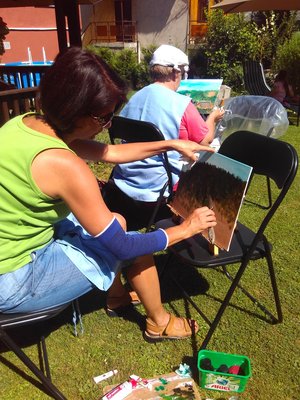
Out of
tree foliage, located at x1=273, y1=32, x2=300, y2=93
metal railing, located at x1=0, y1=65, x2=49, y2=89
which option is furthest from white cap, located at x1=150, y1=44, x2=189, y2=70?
tree foliage, located at x1=273, y1=32, x2=300, y2=93

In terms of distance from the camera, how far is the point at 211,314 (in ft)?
7.41

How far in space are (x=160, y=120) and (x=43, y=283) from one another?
132 centimetres

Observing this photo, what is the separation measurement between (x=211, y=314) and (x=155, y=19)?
18761 mm

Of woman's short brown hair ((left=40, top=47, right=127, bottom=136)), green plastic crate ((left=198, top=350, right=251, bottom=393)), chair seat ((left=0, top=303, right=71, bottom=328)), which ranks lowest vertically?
green plastic crate ((left=198, top=350, right=251, bottom=393))

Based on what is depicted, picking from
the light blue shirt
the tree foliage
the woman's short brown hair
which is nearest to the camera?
the woman's short brown hair

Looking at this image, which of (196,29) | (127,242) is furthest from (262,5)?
(196,29)

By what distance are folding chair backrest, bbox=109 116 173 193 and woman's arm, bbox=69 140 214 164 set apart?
0.39ft

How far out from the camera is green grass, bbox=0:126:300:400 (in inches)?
71.5

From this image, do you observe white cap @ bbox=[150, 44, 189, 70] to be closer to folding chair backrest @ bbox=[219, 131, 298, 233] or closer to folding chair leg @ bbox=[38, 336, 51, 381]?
folding chair backrest @ bbox=[219, 131, 298, 233]

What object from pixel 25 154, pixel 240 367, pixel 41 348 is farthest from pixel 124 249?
pixel 41 348

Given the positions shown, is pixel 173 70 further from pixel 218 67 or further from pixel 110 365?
pixel 218 67

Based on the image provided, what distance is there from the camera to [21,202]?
144cm

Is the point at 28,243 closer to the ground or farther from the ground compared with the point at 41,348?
farther from the ground

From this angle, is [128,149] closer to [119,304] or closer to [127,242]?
[127,242]
